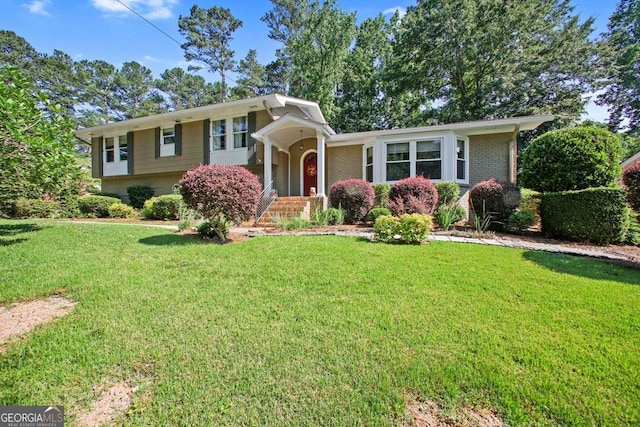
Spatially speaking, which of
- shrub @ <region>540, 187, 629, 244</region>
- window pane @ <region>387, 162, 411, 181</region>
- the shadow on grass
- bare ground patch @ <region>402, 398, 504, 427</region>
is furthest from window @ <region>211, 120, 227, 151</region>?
bare ground patch @ <region>402, 398, 504, 427</region>

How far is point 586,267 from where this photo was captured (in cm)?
490

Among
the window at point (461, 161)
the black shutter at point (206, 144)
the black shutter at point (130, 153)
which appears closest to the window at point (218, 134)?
the black shutter at point (206, 144)

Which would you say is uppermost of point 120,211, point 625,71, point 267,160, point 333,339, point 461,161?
point 625,71

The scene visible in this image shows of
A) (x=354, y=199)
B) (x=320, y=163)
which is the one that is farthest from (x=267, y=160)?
(x=354, y=199)

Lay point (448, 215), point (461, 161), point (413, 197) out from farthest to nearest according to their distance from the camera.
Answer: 1. point (461, 161)
2. point (413, 197)
3. point (448, 215)

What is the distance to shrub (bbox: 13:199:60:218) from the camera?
39.9 feet

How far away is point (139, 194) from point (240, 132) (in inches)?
273

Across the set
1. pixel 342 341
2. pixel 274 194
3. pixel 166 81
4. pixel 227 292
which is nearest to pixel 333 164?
pixel 274 194

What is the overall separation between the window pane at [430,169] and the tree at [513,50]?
11.0 m

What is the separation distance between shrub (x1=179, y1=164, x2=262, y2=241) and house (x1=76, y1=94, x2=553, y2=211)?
16.7ft

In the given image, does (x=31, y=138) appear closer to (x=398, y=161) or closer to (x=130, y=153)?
(x=398, y=161)

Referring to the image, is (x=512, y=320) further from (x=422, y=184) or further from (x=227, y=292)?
(x=422, y=184)

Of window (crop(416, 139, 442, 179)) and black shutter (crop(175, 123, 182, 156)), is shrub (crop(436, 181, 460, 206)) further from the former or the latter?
black shutter (crop(175, 123, 182, 156))

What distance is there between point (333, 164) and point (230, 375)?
12214 millimetres
